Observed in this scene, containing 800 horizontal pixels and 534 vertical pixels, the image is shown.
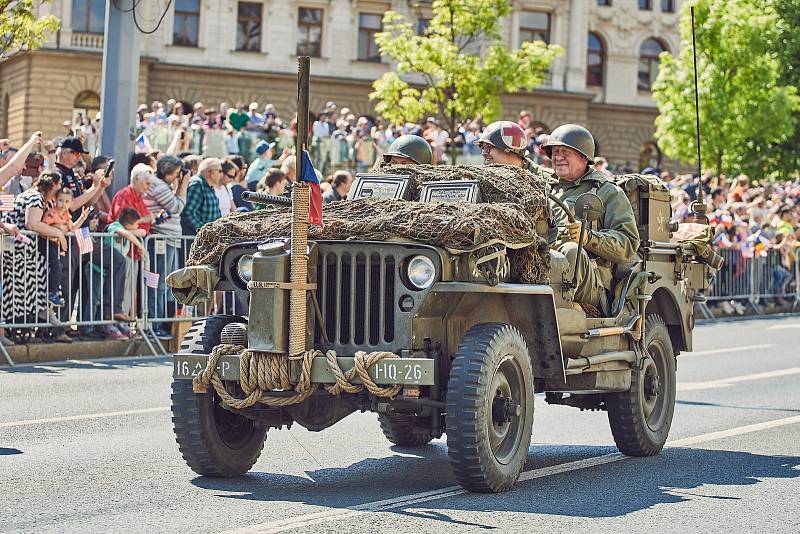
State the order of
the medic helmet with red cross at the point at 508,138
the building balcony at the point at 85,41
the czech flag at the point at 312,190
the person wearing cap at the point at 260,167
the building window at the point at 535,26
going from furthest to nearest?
the building window at the point at 535,26 < the building balcony at the point at 85,41 < the person wearing cap at the point at 260,167 < the medic helmet with red cross at the point at 508,138 < the czech flag at the point at 312,190

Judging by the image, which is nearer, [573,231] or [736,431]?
[573,231]

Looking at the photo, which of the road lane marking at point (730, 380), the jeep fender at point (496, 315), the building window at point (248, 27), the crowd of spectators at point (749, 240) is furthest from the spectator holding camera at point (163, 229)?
the building window at point (248, 27)

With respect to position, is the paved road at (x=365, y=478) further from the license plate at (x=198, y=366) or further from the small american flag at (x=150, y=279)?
the small american flag at (x=150, y=279)

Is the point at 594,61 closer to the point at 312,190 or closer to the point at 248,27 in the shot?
the point at 248,27

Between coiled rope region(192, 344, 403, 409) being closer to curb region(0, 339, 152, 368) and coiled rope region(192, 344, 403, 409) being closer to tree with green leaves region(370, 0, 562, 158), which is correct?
curb region(0, 339, 152, 368)

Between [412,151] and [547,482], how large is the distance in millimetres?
2742

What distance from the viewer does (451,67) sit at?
49.0 m

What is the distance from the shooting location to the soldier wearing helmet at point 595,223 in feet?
33.2

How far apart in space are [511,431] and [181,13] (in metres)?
54.2

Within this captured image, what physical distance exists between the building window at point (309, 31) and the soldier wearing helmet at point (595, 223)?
53.8 m

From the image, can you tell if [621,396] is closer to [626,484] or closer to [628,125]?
[626,484]

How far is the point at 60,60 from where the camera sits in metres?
57.8

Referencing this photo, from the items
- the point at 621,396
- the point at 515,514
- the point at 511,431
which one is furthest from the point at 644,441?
the point at 515,514

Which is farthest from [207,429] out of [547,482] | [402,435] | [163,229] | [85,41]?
[85,41]
